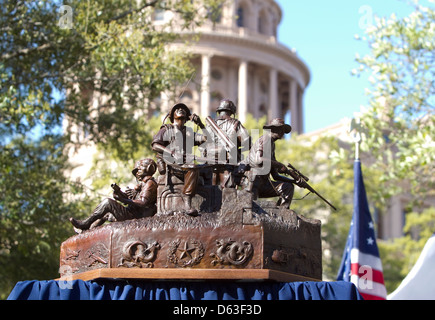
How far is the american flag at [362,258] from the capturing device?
16172 millimetres

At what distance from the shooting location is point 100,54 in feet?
65.2

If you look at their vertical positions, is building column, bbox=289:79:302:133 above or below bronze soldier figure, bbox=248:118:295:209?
above

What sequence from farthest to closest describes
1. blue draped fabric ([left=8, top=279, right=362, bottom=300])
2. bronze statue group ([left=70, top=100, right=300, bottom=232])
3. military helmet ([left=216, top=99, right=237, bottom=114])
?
military helmet ([left=216, top=99, right=237, bottom=114])
bronze statue group ([left=70, top=100, right=300, bottom=232])
blue draped fabric ([left=8, top=279, right=362, bottom=300])

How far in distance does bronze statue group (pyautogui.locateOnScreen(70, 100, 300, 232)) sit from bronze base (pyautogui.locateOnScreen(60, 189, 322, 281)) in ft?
1.63

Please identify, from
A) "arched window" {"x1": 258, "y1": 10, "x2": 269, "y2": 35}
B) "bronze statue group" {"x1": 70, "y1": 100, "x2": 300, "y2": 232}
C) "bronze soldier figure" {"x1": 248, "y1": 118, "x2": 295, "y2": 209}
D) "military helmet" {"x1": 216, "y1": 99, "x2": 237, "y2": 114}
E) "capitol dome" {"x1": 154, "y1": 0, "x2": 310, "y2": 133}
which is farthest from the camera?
"arched window" {"x1": 258, "y1": 10, "x2": 269, "y2": 35}

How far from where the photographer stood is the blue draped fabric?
31.1ft

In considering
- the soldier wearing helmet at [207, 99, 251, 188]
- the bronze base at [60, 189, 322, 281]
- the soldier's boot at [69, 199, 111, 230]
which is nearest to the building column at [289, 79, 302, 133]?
the soldier wearing helmet at [207, 99, 251, 188]

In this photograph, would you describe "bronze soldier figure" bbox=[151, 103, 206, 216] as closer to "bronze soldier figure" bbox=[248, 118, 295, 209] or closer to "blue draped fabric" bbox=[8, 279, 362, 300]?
"bronze soldier figure" bbox=[248, 118, 295, 209]

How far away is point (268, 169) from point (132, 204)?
1813mm

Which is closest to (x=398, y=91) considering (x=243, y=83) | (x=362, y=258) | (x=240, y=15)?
(x=362, y=258)

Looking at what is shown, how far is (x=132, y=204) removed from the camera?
33.7 feet

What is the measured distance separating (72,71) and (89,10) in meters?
1.68

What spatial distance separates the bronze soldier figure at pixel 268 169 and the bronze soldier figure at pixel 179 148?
795mm
